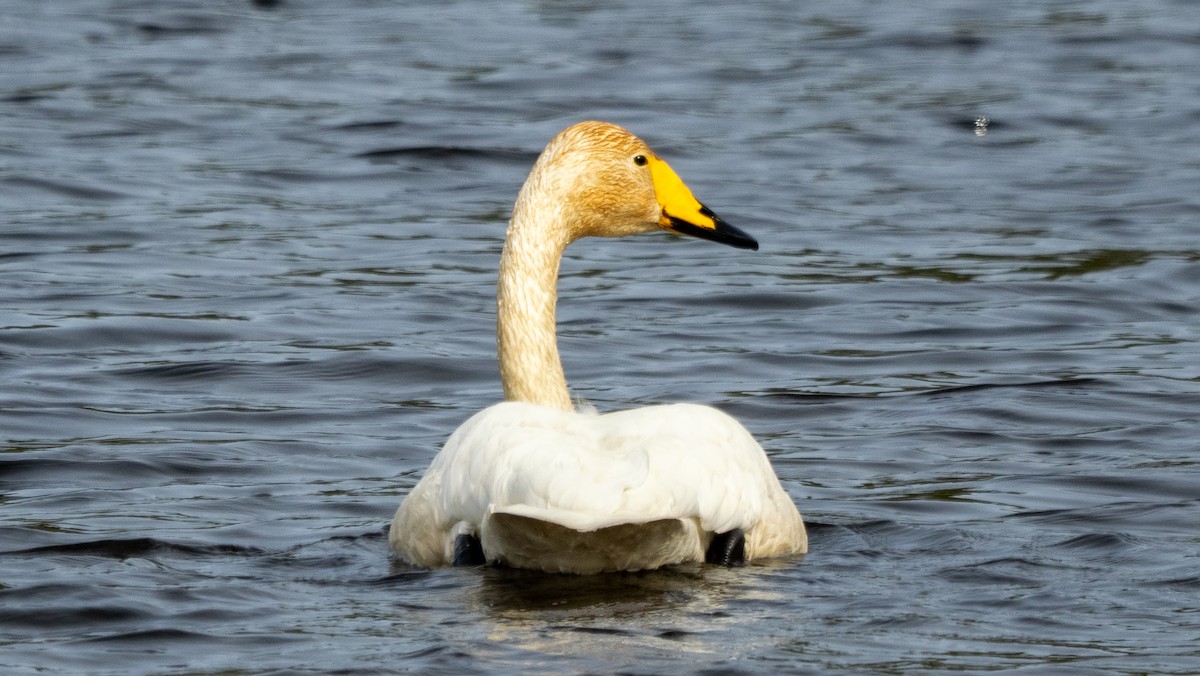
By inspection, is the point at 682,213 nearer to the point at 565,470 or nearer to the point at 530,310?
the point at 530,310

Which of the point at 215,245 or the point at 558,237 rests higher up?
the point at 558,237

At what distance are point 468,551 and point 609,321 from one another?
533 centimetres

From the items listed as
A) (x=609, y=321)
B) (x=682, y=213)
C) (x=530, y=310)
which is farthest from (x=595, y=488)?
(x=609, y=321)

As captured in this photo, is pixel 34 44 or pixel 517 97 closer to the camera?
pixel 517 97

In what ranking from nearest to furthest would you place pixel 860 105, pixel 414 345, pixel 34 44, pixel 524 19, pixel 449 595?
pixel 449 595 → pixel 414 345 → pixel 860 105 → pixel 34 44 → pixel 524 19

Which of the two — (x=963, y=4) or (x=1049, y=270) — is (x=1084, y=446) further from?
(x=963, y=4)

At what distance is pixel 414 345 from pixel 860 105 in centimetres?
830

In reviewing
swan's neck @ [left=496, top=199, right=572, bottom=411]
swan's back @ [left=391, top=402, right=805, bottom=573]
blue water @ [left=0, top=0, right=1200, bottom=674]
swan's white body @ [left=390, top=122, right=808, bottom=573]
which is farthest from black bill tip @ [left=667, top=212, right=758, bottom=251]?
swan's back @ [left=391, top=402, right=805, bottom=573]

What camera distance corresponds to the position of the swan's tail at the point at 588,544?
6.10m

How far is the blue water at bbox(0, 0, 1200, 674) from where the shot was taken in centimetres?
624

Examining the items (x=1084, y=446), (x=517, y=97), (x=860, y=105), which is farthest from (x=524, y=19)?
(x=1084, y=446)

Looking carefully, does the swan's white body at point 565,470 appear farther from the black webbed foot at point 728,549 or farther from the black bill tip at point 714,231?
the black bill tip at point 714,231

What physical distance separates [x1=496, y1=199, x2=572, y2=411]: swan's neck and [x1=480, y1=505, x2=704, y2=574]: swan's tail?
1.18 metres

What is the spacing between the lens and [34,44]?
2028 centimetres
